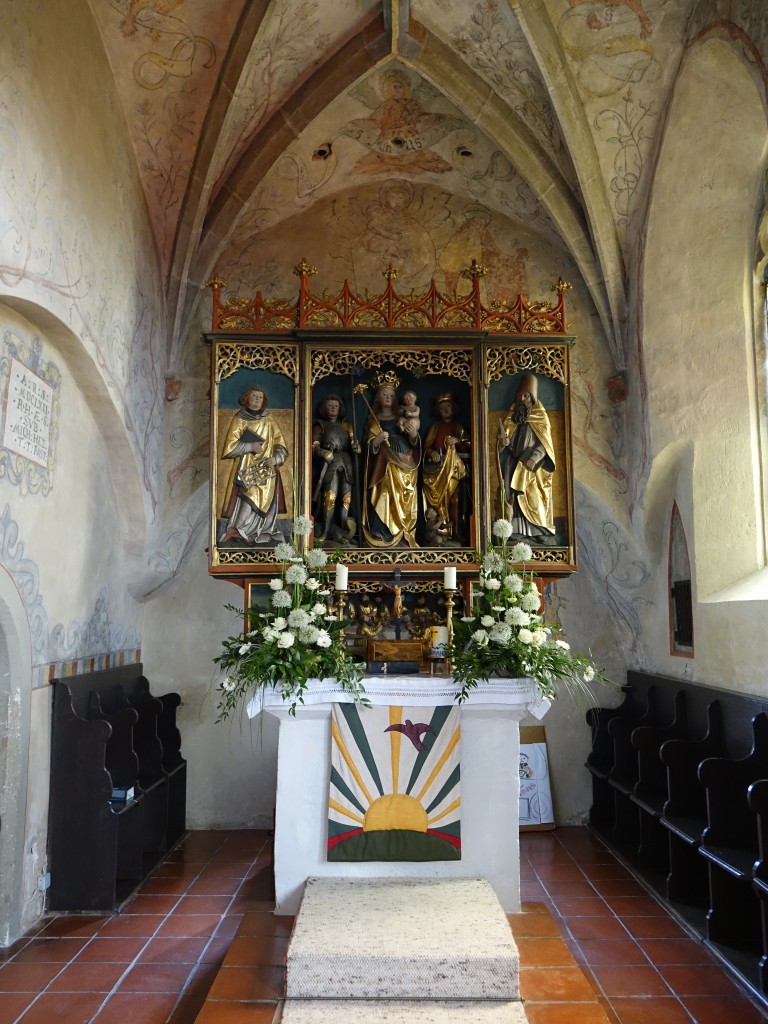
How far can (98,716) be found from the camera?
6.29 m

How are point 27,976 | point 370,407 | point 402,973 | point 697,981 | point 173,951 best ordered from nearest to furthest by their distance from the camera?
point 402,973 → point 697,981 → point 27,976 → point 173,951 → point 370,407

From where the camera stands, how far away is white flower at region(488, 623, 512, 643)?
5.41 metres

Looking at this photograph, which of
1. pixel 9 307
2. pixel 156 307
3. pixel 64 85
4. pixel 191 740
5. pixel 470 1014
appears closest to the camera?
pixel 470 1014

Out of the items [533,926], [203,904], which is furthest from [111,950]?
[533,926]

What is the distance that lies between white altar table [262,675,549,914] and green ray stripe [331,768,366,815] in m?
0.06

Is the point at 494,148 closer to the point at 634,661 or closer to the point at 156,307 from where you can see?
the point at 156,307

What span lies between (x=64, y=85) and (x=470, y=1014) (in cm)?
600

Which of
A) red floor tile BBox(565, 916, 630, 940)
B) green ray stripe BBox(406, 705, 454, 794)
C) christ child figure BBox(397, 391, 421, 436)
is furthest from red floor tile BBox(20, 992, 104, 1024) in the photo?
christ child figure BBox(397, 391, 421, 436)

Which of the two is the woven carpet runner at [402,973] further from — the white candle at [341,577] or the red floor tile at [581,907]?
the white candle at [341,577]

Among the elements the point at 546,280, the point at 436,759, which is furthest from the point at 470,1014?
the point at 546,280

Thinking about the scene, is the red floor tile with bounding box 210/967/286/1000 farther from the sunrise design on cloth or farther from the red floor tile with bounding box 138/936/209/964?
the sunrise design on cloth

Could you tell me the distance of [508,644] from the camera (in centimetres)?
546

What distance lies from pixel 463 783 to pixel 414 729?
46 cm

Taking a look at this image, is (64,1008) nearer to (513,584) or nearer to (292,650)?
(292,650)
